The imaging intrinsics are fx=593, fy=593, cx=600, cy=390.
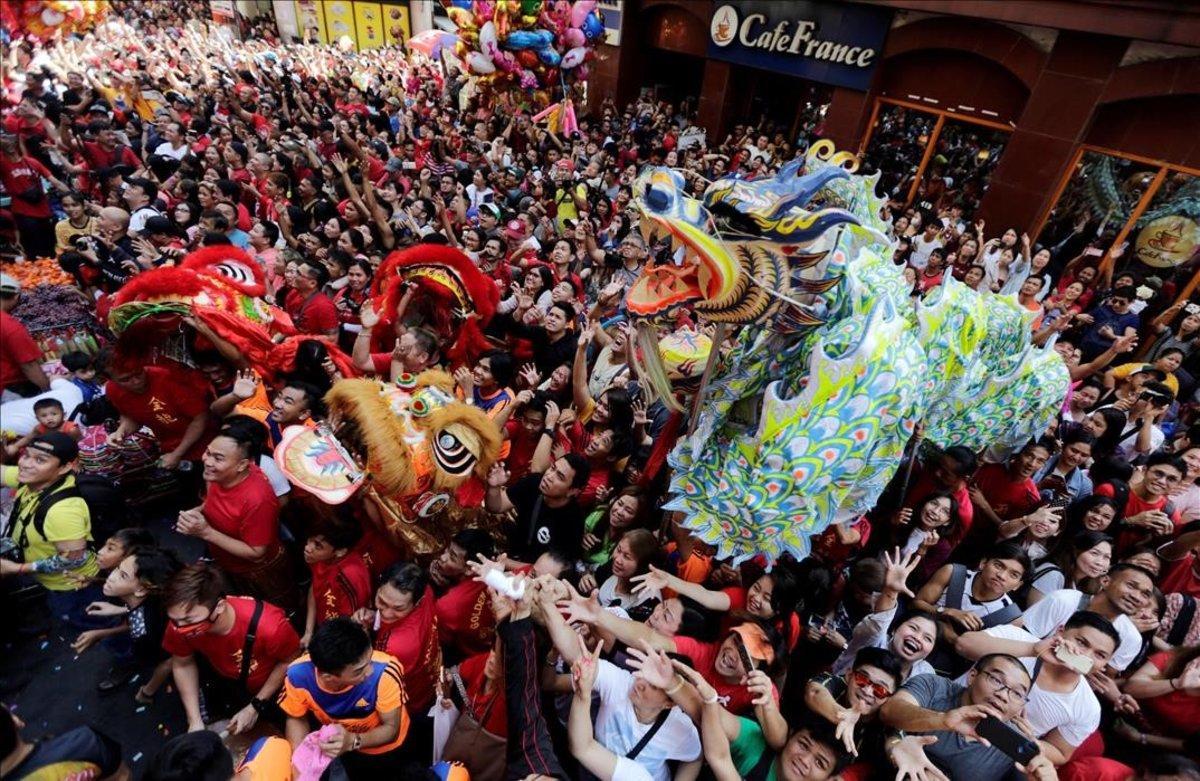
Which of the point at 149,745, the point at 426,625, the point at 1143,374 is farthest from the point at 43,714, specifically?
the point at 1143,374

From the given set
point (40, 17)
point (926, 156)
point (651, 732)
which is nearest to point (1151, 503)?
point (651, 732)

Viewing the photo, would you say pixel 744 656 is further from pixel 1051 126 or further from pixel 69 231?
pixel 1051 126

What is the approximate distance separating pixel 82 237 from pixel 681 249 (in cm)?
535

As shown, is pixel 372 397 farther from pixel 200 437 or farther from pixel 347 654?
pixel 200 437

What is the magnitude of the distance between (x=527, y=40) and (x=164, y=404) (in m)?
7.55

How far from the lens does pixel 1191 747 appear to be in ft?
7.20

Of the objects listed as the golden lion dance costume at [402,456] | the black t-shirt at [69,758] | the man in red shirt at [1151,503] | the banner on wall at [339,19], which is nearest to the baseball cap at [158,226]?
the golden lion dance costume at [402,456]

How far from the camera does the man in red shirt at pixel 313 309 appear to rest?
158 inches

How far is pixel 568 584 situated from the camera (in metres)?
2.29

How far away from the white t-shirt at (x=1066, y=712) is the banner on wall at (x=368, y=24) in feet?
80.2

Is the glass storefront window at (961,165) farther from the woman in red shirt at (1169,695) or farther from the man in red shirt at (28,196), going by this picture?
the man in red shirt at (28,196)

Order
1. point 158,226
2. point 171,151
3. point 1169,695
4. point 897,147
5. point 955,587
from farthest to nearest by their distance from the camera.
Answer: point 897,147 < point 171,151 < point 158,226 < point 955,587 < point 1169,695

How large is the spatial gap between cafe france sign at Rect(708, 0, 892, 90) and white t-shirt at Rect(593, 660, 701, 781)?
11005 mm

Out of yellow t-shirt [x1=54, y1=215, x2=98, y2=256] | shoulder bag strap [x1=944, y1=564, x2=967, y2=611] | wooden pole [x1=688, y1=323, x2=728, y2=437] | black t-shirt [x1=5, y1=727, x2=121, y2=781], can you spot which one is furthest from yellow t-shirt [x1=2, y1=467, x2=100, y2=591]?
shoulder bag strap [x1=944, y1=564, x2=967, y2=611]
